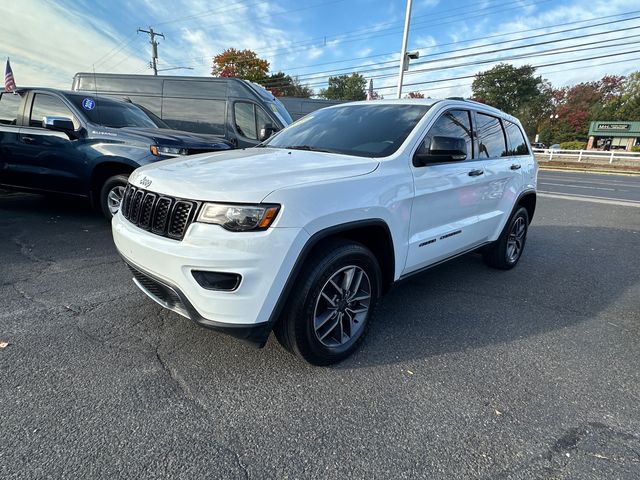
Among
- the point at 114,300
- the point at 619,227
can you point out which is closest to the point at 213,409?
the point at 114,300

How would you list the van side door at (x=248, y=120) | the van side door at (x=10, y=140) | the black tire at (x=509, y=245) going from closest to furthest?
the black tire at (x=509, y=245) < the van side door at (x=10, y=140) < the van side door at (x=248, y=120)

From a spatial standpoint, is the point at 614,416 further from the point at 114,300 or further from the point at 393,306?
the point at 114,300

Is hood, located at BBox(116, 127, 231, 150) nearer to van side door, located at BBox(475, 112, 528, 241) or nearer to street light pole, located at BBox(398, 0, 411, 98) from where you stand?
van side door, located at BBox(475, 112, 528, 241)

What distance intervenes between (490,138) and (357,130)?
5.46 feet

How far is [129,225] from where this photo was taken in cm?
254

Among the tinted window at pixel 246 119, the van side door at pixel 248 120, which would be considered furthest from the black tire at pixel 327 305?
the tinted window at pixel 246 119

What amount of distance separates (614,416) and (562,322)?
1243 mm

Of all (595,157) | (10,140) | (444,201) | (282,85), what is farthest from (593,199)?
(282,85)

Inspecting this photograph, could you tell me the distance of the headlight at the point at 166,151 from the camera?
495 cm

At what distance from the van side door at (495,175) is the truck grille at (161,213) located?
272cm

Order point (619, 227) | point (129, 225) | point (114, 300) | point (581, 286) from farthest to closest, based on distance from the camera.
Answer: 1. point (619, 227)
2. point (581, 286)
3. point (114, 300)
4. point (129, 225)

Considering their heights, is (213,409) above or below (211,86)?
below

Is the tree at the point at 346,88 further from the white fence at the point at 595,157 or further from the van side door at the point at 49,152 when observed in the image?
the van side door at the point at 49,152

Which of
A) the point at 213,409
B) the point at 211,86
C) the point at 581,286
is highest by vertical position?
the point at 211,86
